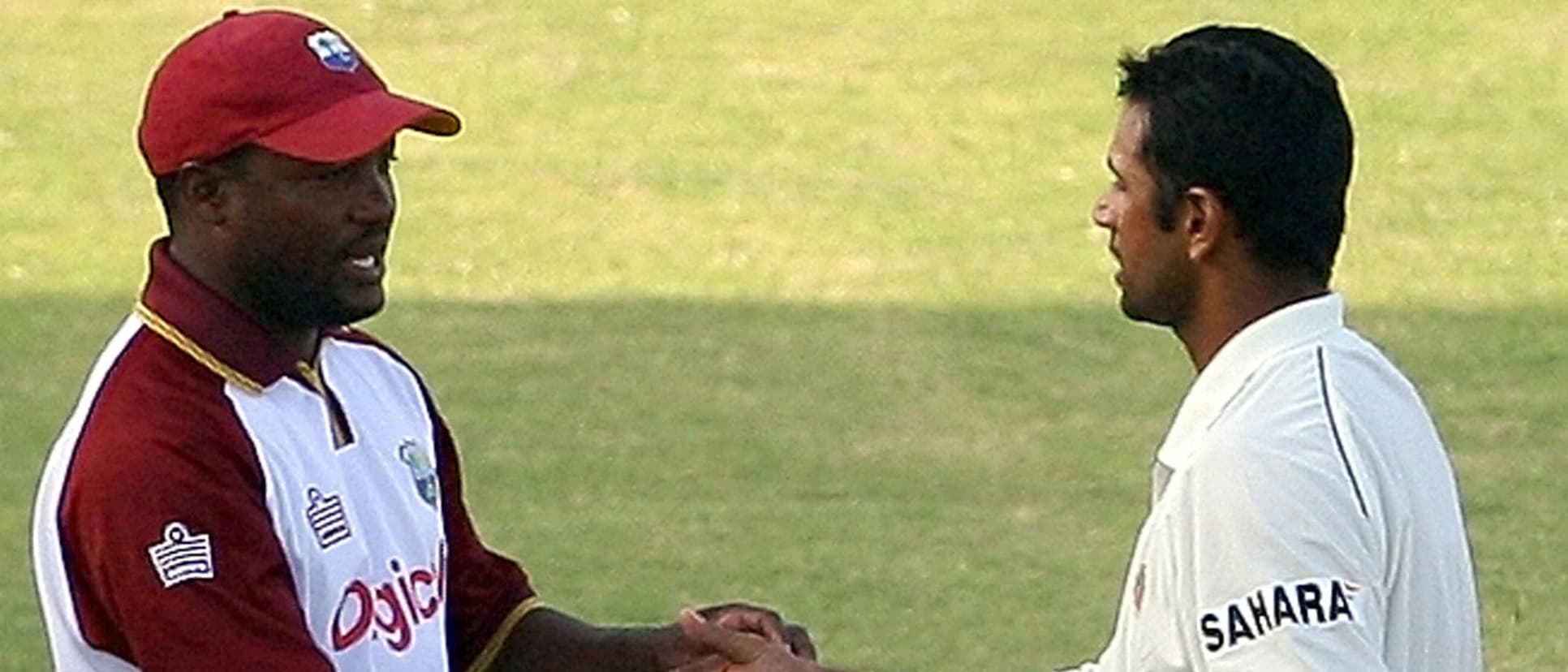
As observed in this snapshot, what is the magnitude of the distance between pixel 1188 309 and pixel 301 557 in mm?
1030

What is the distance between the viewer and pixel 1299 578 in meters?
3.47

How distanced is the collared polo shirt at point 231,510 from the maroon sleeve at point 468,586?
156 millimetres

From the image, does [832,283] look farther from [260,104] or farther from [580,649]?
[260,104]

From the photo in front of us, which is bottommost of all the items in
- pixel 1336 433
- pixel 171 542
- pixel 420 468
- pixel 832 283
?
pixel 832 283

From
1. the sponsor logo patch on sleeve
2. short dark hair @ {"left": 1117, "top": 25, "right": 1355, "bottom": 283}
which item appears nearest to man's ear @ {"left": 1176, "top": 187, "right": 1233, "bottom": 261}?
short dark hair @ {"left": 1117, "top": 25, "right": 1355, "bottom": 283}

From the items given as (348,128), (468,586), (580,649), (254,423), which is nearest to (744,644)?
(580,649)

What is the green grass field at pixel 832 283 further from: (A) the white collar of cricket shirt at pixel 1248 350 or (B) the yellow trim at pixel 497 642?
(A) the white collar of cricket shirt at pixel 1248 350

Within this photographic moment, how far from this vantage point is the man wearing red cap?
12.4ft

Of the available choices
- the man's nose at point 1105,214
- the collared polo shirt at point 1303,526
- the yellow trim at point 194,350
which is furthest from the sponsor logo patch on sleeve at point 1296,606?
the yellow trim at point 194,350

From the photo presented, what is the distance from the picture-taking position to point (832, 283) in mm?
13172

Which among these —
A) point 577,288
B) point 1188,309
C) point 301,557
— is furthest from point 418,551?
point 577,288

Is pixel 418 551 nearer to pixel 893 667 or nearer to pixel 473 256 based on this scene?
pixel 893 667

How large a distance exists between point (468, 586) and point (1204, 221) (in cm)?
121

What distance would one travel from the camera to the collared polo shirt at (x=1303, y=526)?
347 centimetres
